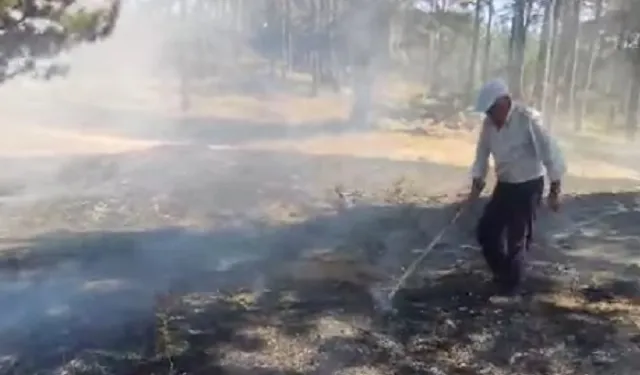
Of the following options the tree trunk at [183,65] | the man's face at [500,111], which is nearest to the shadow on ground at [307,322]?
the man's face at [500,111]

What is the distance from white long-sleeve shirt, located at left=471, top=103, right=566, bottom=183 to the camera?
615 cm

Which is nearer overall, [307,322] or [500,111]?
[307,322]

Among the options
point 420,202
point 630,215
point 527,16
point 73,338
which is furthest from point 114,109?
point 73,338

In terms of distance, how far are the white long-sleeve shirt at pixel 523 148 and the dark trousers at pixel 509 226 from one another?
0.08 metres

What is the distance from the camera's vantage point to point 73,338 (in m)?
5.32

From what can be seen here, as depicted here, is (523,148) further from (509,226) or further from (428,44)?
(428,44)

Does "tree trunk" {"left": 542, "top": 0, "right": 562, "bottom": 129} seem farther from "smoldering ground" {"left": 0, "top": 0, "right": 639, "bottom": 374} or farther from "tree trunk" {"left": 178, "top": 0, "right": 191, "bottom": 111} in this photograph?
"smoldering ground" {"left": 0, "top": 0, "right": 639, "bottom": 374}

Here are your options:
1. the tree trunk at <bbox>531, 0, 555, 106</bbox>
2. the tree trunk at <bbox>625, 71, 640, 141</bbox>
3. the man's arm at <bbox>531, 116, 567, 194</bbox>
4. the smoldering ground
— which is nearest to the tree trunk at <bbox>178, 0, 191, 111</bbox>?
the tree trunk at <bbox>531, 0, 555, 106</bbox>

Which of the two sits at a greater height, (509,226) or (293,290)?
(509,226)

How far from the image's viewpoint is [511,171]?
20.5 feet

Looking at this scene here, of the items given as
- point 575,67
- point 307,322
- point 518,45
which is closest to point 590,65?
point 575,67

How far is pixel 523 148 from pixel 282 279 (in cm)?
205

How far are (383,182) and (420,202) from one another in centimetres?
260

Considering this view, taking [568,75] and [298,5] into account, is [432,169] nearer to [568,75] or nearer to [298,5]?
[568,75]
